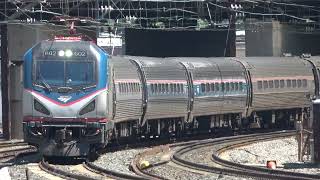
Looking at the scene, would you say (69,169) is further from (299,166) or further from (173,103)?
(173,103)

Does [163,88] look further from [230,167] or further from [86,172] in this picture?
[86,172]

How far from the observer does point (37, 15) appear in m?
40.4

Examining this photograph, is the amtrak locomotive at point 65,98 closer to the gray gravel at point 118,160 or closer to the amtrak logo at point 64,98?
the amtrak logo at point 64,98

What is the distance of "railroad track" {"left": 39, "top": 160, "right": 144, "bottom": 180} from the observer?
1730 centimetres

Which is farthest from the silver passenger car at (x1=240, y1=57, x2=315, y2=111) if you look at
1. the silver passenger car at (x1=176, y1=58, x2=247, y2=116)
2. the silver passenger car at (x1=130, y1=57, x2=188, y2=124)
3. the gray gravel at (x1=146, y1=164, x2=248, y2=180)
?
the gray gravel at (x1=146, y1=164, x2=248, y2=180)

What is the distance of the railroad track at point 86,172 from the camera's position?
1730 centimetres

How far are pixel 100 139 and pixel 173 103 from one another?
881 centimetres

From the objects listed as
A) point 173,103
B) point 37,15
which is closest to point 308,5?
point 37,15

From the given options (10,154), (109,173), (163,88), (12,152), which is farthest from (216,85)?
(109,173)

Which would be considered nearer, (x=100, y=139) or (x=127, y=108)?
(x=100, y=139)

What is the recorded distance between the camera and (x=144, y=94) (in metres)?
27.5

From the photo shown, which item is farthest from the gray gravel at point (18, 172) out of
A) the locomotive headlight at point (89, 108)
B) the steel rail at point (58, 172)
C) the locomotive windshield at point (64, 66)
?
the locomotive windshield at point (64, 66)

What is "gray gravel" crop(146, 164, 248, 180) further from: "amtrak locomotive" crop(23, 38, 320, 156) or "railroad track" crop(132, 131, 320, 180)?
"amtrak locomotive" crop(23, 38, 320, 156)

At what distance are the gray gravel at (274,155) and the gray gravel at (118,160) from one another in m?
2.78
